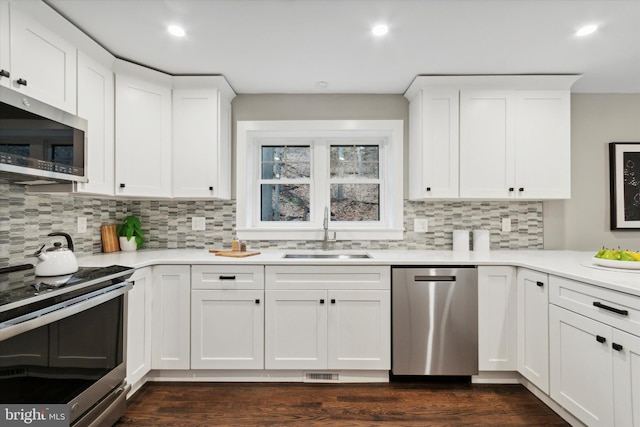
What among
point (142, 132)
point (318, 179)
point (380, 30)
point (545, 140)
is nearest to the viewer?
point (380, 30)

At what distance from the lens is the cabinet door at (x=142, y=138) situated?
2.39 meters

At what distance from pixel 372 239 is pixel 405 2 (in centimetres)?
185

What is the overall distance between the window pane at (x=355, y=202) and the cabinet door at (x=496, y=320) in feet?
3.92

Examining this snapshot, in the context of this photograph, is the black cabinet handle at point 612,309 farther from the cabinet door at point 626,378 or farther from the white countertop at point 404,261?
the white countertop at point 404,261

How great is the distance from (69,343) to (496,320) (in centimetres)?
255

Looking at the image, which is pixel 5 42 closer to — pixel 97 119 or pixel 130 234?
pixel 97 119

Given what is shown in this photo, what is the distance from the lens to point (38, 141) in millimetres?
1524

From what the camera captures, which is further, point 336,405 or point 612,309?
point 336,405

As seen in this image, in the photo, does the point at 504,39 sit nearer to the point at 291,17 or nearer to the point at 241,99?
the point at 291,17

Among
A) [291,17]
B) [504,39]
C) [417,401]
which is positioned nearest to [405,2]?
[291,17]

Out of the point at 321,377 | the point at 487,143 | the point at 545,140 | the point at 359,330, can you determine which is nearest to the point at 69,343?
the point at 321,377

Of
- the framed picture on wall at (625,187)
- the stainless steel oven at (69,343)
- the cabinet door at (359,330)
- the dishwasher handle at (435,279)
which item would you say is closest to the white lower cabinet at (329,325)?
the cabinet door at (359,330)

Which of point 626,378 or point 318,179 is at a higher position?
point 318,179

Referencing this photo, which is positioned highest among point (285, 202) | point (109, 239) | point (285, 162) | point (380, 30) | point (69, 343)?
point (380, 30)
